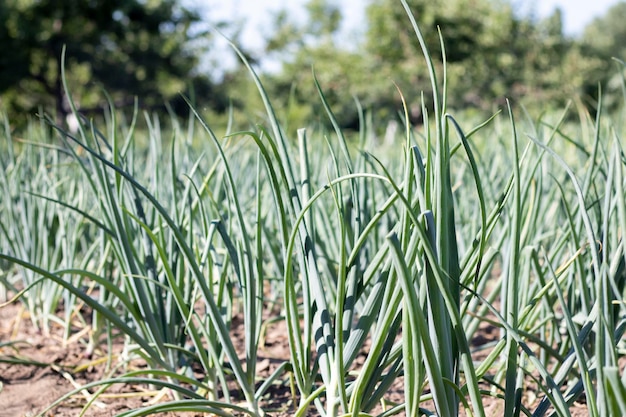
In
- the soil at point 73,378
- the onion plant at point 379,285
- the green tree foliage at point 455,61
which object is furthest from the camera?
the green tree foliage at point 455,61

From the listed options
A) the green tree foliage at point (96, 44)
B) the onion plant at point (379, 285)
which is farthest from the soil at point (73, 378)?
the green tree foliage at point (96, 44)

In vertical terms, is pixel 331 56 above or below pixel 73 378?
above

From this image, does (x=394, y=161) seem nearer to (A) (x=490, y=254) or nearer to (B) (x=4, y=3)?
(A) (x=490, y=254)

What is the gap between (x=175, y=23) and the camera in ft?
50.2

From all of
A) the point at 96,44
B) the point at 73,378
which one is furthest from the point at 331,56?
the point at 73,378

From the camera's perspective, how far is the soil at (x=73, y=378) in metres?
1.19

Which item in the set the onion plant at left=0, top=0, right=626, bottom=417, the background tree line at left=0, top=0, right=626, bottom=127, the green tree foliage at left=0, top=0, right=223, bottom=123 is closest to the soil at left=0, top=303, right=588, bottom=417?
the onion plant at left=0, top=0, right=626, bottom=417

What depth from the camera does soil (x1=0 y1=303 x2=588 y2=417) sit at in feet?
3.89

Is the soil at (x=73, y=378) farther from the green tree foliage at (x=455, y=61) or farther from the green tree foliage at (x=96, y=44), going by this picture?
the green tree foliage at (x=96, y=44)

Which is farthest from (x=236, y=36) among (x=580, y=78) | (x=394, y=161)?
(x=394, y=161)

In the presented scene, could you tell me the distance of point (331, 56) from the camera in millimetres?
15312

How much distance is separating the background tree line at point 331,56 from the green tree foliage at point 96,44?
0.08 feet

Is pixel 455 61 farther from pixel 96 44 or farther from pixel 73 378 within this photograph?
pixel 73 378

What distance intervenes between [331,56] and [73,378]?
573 inches
